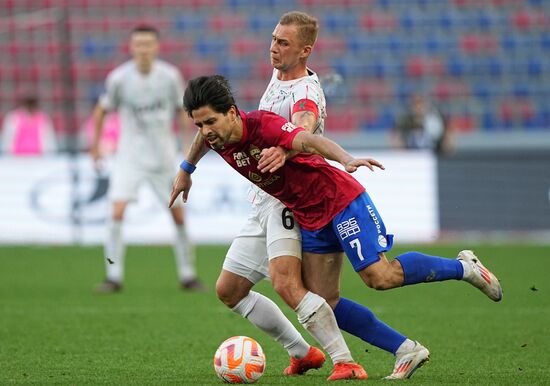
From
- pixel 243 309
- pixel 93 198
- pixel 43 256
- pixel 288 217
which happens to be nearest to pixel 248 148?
pixel 288 217

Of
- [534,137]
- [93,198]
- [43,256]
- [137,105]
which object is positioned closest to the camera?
[137,105]

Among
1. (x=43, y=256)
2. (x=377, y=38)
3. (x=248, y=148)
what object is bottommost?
(x=43, y=256)

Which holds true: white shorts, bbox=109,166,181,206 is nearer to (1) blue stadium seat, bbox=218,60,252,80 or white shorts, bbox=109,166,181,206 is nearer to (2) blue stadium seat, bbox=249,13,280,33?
(1) blue stadium seat, bbox=218,60,252,80

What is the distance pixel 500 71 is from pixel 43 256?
38.0 ft

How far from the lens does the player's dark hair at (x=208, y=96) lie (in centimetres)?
564

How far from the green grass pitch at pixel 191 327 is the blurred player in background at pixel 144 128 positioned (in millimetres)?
716

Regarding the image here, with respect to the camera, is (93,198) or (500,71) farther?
(500,71)

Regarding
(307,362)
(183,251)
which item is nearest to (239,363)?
(307,362)

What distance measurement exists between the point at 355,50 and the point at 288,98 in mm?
16754

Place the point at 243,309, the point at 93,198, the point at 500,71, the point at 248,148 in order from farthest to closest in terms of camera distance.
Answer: the point at 500,71 < the point at 93,198 < the point at 243,309 < the point at 248,148

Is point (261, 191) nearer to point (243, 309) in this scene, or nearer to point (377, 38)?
point (243, 309)

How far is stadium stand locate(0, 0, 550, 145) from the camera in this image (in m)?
22.0

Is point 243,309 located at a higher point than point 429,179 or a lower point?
higher

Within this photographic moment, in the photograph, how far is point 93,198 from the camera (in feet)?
51.8
